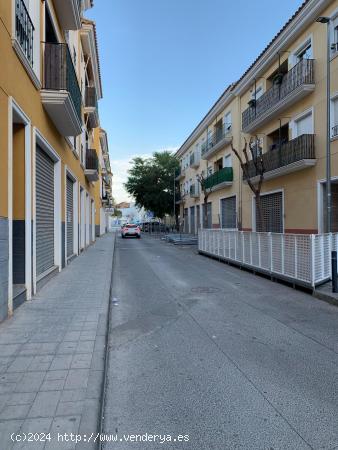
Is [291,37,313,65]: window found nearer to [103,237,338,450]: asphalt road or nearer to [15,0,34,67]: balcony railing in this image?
[15,0,34,67]: balcony railing

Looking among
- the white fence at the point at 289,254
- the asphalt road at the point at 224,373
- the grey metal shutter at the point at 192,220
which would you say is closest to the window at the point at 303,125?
the white fence at the point at 289,254

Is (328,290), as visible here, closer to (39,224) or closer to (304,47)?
(39,224)

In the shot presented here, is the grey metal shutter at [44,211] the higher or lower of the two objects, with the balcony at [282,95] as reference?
lower

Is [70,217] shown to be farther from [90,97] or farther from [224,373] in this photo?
[224,373]

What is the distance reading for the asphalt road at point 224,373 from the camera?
2.79 meters

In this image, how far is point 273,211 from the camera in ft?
63.3

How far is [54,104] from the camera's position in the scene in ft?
27.9

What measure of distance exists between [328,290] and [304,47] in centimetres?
1262

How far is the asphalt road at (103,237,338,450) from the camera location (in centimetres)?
279

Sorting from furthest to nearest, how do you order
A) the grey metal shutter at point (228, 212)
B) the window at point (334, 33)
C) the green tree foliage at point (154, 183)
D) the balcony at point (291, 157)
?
the green tree foliage at point (154, 183) → the grey metal shutter at point (228, 212) → the balcony at point (291, 157) → the window at point (334, 33)

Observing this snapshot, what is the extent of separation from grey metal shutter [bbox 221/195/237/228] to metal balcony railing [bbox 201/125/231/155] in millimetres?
4341

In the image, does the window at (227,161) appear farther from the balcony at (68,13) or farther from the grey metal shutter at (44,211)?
the grey metal shutter at (44,211)

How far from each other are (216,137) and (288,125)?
11029mm

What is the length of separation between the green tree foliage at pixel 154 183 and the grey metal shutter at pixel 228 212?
15105 millimetres
